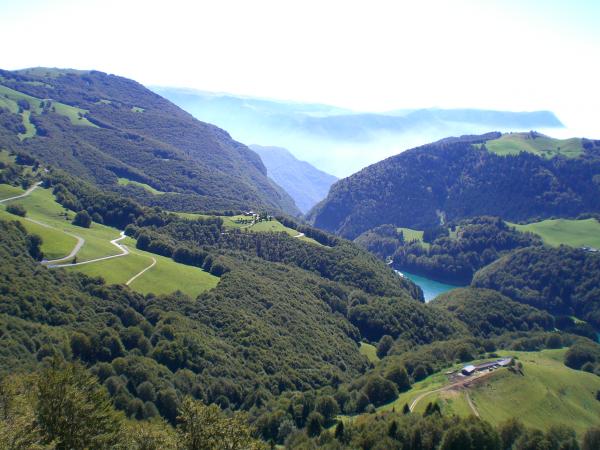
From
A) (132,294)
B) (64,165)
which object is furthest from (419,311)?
(64,165)

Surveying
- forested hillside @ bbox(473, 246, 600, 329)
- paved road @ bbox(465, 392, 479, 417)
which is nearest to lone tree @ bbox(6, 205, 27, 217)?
paved road @ bbox(465, 392, 479, 417)

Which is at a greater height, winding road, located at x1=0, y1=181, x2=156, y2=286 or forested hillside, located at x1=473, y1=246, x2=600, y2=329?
winding road, located at x1=0, y1=181, x2=156, y2=286

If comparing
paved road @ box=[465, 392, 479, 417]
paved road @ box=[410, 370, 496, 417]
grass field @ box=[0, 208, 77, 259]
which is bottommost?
paved road @ box=[410, 370, 496, 417]

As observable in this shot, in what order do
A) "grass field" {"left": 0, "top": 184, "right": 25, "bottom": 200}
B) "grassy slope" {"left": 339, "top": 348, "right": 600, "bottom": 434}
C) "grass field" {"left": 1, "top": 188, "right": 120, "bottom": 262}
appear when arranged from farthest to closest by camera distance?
"grass field" {"left": 0, "top": 184, "right": 25, "bottom": 200}
"grass field" {"left": 1, "top": 188, "right": 120, "bottom": 262}
"grassy slope" {"left": 339, "top": 348, "right": 600, "bottom": 434}

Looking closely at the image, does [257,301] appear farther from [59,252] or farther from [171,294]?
[59,252]

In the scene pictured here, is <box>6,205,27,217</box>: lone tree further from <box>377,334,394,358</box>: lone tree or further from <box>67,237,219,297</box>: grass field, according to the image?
<box>377,334,394,358</box>: lone tree

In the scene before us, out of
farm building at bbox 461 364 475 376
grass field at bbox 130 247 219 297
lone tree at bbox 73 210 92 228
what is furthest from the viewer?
lone tree at bbox 73 210 92 228

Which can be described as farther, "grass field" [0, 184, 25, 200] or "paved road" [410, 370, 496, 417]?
"grass field" [0, 184, 25, 200]
